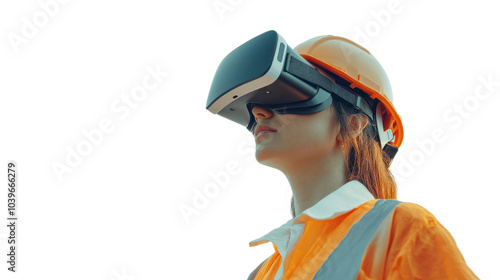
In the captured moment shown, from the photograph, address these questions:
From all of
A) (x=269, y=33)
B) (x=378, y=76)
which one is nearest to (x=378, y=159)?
(x=378, y=76)

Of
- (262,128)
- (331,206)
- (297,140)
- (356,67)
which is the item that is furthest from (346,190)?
(356,67)

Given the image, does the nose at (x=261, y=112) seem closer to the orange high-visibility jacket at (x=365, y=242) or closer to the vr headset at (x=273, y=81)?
the vr headset at (x=273, y=81)

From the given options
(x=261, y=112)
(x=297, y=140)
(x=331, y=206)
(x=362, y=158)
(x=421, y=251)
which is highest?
(x=261, y=112)

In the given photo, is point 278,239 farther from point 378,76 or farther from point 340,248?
point 378,76

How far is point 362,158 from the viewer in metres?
2.55

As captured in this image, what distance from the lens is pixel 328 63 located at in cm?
264

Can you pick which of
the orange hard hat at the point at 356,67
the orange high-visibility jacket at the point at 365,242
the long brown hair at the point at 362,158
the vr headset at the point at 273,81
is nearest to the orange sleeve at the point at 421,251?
the orange high-visibility jacket at the point at 365,242

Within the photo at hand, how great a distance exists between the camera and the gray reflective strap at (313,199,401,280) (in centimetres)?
180

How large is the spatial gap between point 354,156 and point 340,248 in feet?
2.37

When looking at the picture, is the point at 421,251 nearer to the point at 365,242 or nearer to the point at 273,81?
the point at 365,242

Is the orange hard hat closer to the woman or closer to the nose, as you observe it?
the woman

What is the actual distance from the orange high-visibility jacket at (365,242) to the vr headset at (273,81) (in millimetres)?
461

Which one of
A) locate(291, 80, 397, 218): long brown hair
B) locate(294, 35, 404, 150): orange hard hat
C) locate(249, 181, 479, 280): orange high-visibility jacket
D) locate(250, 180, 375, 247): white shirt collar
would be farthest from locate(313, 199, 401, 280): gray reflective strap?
locate(294, 35, 404, 150): orange hard hat

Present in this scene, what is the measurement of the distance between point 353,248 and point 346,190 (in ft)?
1.41
